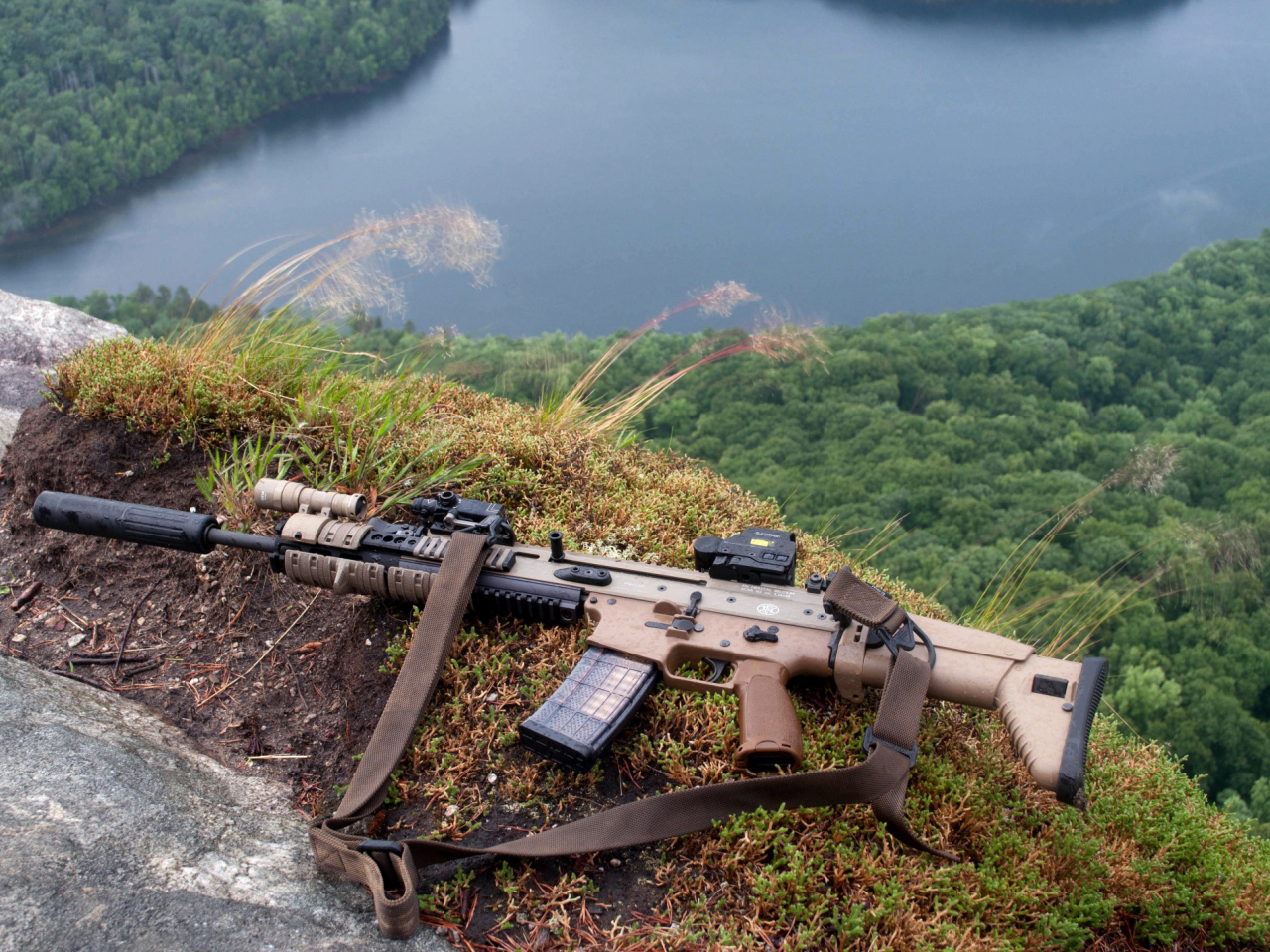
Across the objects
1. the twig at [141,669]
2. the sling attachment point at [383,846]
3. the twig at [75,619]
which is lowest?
the twig at [75,619]

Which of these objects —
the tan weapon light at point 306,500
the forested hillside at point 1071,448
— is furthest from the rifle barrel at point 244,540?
the forested hillside at point 1071,448

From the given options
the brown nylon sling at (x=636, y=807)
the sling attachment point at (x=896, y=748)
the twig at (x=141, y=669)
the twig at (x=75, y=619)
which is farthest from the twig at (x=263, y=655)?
the sling attachment point at (x=896, y=748)

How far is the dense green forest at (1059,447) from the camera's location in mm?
8047

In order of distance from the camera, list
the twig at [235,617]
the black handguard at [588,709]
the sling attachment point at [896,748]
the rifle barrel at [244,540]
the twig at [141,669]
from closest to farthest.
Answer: the sling attachment point at [896,748] < the black handguard at [588,709] < the rifle barrel at [244,540] < the twig at [141,669] < the twig at [235,617]

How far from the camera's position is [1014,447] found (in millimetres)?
13828

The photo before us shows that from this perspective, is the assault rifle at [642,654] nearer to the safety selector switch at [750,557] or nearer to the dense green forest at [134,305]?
the safety selector switch at [750,557]

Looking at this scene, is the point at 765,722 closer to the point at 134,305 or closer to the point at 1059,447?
the point at 134,305

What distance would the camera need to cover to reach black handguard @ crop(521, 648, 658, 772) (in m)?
3.64

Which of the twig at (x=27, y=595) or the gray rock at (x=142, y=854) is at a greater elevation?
the gray rock at (x=142, y=854)

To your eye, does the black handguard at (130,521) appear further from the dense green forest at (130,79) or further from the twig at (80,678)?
the dense green forest at (130,79)

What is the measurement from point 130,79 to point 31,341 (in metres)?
12.1

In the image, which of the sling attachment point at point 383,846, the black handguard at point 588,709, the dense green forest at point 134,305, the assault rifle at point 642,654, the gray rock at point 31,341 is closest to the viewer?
the sling attachment point at point 383,846

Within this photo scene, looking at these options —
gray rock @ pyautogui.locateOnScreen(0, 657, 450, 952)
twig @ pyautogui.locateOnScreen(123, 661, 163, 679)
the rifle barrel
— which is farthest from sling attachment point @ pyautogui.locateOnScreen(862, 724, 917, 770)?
twig @ pyautogui.locateOnScreen(123, 661, 163, 679)

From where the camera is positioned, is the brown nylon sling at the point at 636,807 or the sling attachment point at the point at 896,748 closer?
the brown nylon sling at the point at 636,807
